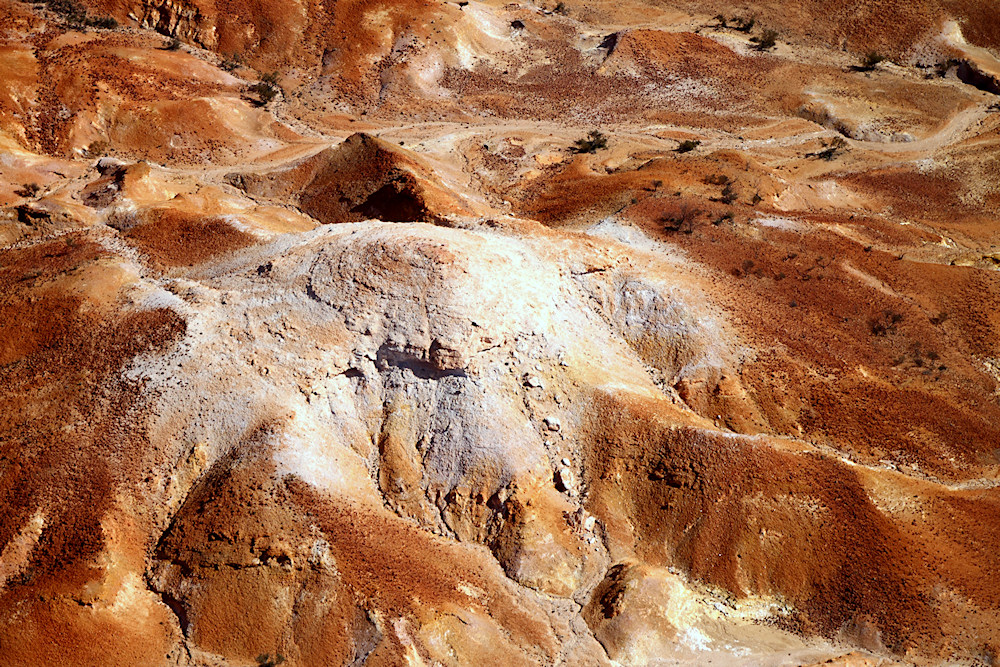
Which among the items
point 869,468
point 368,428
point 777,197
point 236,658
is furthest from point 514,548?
point 777,197

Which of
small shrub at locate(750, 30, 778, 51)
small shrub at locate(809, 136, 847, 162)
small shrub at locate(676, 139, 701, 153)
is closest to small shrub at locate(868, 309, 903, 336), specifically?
small shrub at locate(676, 139, 701, 153)

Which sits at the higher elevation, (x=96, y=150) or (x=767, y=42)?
(x=767, y=42)

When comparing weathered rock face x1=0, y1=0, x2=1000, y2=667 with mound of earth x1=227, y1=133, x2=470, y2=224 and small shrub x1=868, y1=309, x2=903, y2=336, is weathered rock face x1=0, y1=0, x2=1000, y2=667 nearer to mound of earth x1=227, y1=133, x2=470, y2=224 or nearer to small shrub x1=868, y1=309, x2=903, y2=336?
mound of earth x1=227, y1=133, x2=470, y2=224

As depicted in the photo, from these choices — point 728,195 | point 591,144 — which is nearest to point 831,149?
point 728,195

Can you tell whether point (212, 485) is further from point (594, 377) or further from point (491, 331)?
point (594, 377)

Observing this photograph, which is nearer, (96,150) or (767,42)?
(96,150)

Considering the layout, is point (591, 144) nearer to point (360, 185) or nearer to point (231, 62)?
point (360, 185)
